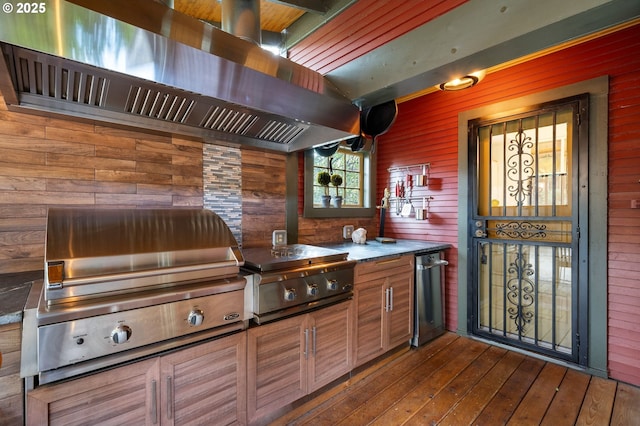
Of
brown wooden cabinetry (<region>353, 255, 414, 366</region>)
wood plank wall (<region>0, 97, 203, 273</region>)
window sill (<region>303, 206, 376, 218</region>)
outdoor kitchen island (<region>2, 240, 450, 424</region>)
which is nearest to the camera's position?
wood plank wall (<region>0, 97, 203, 273</region>)

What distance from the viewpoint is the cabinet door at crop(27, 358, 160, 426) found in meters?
1.08

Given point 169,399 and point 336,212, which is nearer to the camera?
point 169,399

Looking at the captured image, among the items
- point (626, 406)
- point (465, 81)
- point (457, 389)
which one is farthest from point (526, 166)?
point (457, 389)

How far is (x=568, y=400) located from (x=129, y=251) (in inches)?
117

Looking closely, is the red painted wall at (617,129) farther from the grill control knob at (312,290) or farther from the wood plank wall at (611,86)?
the grill control knob at (312,290)

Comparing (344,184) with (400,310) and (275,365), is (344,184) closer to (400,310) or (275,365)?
(400,310)

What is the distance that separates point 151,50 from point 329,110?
109cm

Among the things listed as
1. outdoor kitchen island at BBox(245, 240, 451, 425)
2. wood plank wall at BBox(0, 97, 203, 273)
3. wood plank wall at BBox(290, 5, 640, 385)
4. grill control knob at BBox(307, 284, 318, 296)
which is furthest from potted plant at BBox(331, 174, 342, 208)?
wood plank wall at BBox(0, 97, 203, 273)

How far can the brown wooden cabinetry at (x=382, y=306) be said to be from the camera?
7.34 feet

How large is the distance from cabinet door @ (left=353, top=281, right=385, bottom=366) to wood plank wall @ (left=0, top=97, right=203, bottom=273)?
60.0 inches

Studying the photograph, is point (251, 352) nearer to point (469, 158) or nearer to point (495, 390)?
point (495, 390)

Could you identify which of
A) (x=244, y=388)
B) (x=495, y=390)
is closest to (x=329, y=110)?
(x=244, y=388)

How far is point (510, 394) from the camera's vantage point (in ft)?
6.83

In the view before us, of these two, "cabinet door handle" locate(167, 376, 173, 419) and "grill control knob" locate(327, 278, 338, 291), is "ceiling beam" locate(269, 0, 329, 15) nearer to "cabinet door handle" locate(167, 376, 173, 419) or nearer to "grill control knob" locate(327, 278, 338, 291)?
"grill control knob" locate(327, 278, 338, 291)
